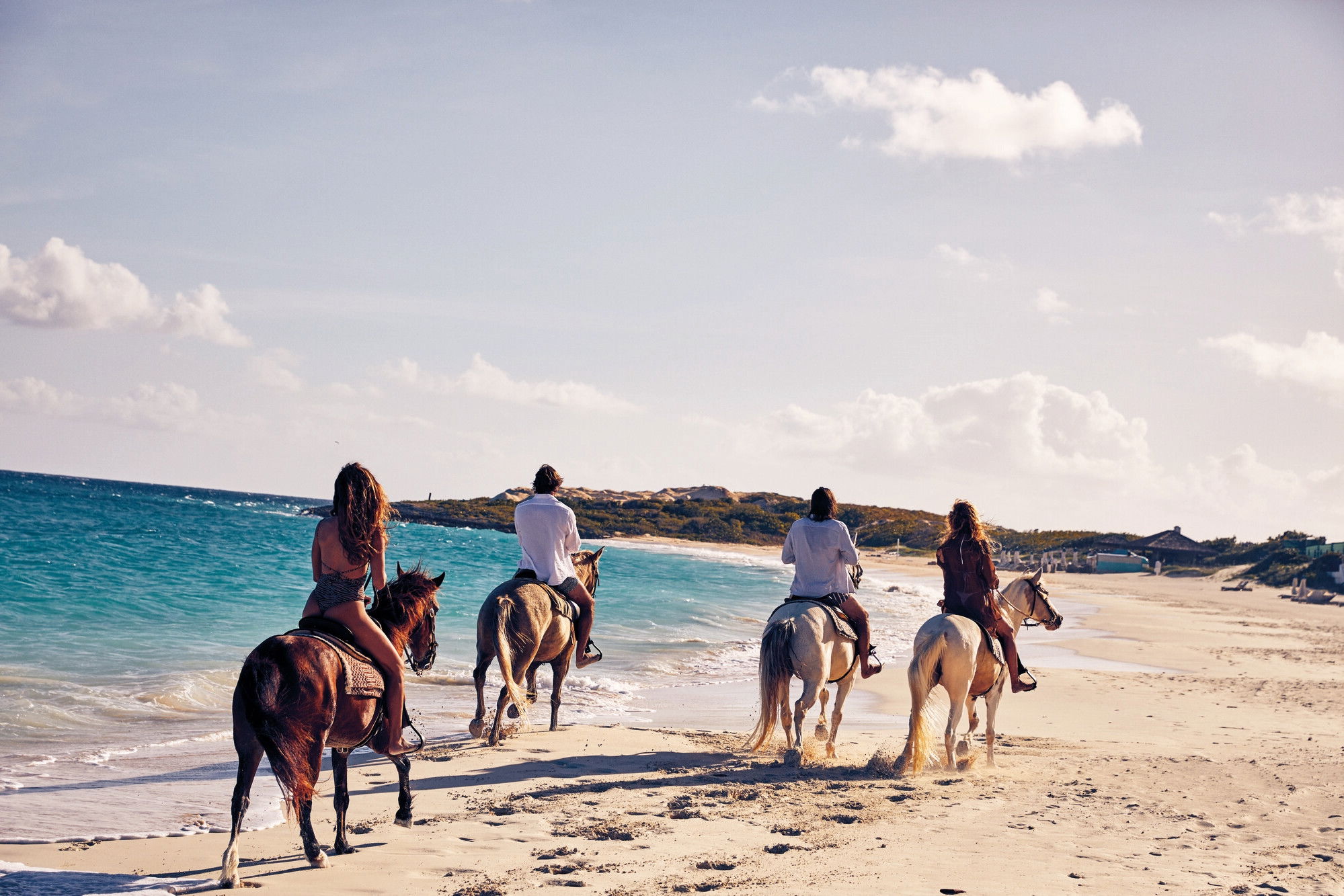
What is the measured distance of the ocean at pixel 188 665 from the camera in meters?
6.64

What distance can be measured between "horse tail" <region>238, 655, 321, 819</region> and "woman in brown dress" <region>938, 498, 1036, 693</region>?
17.2 feet

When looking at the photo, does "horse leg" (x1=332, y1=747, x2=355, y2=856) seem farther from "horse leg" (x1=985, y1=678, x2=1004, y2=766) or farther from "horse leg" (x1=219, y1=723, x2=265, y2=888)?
"horse leg" (x1=985, y1=678, x2=1004, y2=766)

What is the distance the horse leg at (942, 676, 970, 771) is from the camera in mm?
7711

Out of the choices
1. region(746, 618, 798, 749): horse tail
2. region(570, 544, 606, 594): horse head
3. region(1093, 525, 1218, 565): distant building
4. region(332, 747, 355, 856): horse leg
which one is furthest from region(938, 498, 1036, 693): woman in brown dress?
region(1093, 525, 1218, 565): distant building

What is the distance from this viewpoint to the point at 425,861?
516 cm

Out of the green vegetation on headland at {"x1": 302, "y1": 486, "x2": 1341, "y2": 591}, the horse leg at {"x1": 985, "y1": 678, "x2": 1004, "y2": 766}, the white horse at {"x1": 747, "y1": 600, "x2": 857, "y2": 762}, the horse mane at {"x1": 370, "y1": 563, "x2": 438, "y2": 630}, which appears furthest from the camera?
the green vegetation on headland at {"x1": 302, "y1": 486, "x2": 1341, "y2": 591}

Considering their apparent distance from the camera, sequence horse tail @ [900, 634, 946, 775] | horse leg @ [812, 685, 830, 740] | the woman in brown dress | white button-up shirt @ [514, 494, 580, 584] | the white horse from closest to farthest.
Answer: horse tail @ [900, 634, 946, 775]
the white horse
the woman in brown dress
horse leg @ [812, 685, 830, 740]
white button-up shirt @ [514, 494, 580, 584]

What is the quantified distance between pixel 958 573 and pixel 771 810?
2.82 meters

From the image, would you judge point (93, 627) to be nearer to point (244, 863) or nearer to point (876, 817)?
point (244, 863)

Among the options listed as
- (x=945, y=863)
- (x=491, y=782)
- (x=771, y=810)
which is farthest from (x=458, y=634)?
(x=945, y=863)

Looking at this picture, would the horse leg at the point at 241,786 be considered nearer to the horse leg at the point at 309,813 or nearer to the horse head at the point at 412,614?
the horse leg at the point at 309,813

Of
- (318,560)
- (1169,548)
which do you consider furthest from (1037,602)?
(1169,548)

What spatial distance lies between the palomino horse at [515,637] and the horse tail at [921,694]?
3.28 meters

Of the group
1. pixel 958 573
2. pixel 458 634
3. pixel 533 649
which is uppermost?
pixel 958 573
